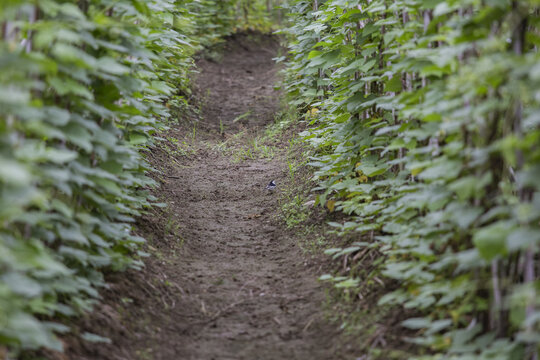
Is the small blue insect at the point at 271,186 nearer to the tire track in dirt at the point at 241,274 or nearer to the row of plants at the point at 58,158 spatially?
the tire track in dirt at the point at 241,274

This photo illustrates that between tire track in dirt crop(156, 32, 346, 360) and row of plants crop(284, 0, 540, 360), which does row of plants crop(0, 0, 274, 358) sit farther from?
row of plants crop(284, 0, 540, 360)

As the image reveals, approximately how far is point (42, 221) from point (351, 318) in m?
2.20

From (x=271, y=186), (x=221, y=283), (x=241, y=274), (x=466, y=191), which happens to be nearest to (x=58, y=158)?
(x=466, y=191)

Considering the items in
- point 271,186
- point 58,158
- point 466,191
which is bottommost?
point 271,186

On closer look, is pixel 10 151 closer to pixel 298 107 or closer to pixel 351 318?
pixel 351 318

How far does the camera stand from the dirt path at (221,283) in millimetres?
3682

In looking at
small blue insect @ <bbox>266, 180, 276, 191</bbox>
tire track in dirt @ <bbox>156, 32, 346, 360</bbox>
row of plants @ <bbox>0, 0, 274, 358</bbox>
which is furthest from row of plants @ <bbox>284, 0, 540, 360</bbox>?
small blue insect @ <bbox>266, 180, 276, 191</bbox>

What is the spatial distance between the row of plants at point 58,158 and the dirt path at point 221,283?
424 mm

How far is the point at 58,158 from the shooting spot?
2547 mm

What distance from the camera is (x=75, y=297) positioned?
3.16 m

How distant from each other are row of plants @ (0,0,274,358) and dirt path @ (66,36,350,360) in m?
0.42

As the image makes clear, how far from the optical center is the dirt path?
12.1ft

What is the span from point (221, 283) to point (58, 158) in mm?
2489

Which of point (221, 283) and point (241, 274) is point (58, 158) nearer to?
point (221, 283)
